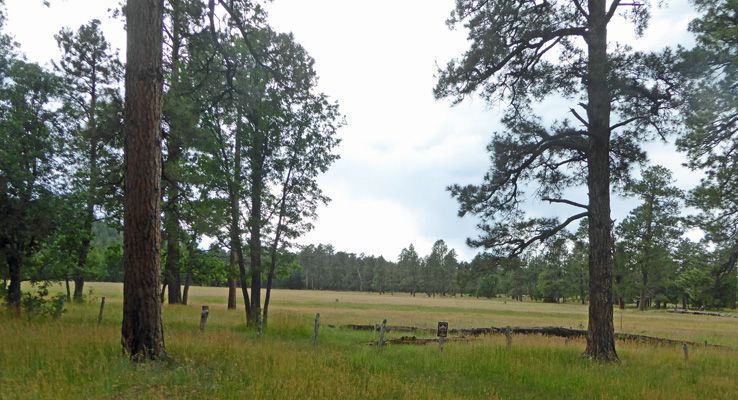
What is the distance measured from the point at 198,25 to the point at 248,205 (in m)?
7.35

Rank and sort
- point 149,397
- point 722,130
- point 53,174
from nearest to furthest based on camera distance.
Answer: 1. point 149,397
2. point 722,130
3. point 53,174

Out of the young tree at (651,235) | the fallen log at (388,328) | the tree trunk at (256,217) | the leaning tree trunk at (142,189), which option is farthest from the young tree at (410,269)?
the leaning tree trunk at (142,189)

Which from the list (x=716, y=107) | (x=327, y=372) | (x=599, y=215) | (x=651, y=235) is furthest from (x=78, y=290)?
(x=651, y=235)

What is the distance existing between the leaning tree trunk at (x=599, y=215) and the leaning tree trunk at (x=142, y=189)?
9.88 meters

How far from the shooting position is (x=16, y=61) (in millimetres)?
14891

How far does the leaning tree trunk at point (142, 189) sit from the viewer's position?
6176 mm

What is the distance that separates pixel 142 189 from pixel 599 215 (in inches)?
418

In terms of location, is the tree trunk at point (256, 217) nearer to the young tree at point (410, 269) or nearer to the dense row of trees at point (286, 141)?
the dense row of trees at point (286, 141)

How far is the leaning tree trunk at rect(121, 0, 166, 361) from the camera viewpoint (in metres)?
6.18

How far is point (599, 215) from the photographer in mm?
9992

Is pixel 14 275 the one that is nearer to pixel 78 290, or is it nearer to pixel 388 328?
pixel 78 290

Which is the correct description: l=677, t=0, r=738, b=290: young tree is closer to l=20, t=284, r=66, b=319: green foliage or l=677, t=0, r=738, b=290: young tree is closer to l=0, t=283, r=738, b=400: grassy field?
l=0, t=283, r=738, b=400: grassy field

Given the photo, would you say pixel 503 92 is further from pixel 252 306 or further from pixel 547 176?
pixel 252 306

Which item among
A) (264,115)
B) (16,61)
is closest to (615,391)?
(264,115)
